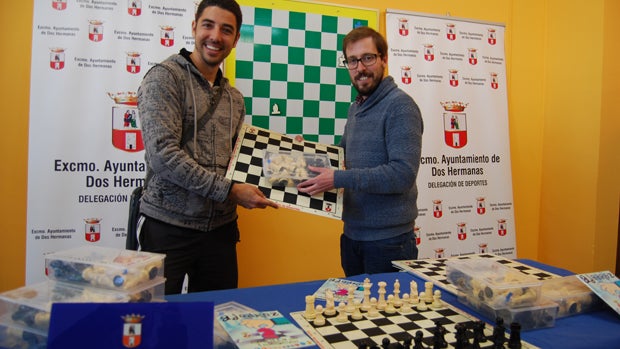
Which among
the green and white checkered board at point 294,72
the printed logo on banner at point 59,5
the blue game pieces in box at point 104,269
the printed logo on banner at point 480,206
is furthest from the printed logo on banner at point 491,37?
the blue game pieces in box at point 104,269

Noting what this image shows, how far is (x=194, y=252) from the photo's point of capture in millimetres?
2078

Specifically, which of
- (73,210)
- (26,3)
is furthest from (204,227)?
(26,3)

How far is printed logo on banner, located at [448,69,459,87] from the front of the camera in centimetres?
380

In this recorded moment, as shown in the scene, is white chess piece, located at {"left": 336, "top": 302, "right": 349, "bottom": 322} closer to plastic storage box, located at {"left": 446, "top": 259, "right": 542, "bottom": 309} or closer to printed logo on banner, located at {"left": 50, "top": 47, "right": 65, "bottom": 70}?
plastic storage box, located at {"left": 446, "top": 259, "right": 542, "bottom": 309}

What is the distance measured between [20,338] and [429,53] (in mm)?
3467

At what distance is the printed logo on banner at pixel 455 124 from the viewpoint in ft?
12.4

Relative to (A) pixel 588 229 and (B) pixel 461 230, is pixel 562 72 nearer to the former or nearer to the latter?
(A) pixel 588 229

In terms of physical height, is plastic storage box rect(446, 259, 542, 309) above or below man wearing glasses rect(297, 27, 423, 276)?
below

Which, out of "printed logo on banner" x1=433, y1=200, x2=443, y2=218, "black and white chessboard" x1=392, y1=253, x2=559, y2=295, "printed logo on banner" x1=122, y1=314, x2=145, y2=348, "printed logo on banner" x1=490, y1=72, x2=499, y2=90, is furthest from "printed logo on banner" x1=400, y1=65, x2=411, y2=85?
"printed logo on banner" x1=122, y1=314, x2=145, y2=348

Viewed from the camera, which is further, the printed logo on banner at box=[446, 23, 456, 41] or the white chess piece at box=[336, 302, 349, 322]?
the printed logo on banner at box=[446, 23, 456, 41]

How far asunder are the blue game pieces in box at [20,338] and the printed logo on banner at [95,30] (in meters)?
2.30

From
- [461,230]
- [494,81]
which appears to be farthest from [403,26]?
[461,230]

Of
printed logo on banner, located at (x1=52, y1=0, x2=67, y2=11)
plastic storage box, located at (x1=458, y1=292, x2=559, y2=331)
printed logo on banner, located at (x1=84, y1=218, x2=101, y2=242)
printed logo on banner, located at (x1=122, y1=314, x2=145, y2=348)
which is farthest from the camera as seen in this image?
printed logo on banner, located at (x1=84, y1=218, x2=101, y2=242)

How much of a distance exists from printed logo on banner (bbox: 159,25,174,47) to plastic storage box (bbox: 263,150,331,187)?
138 centimetres
